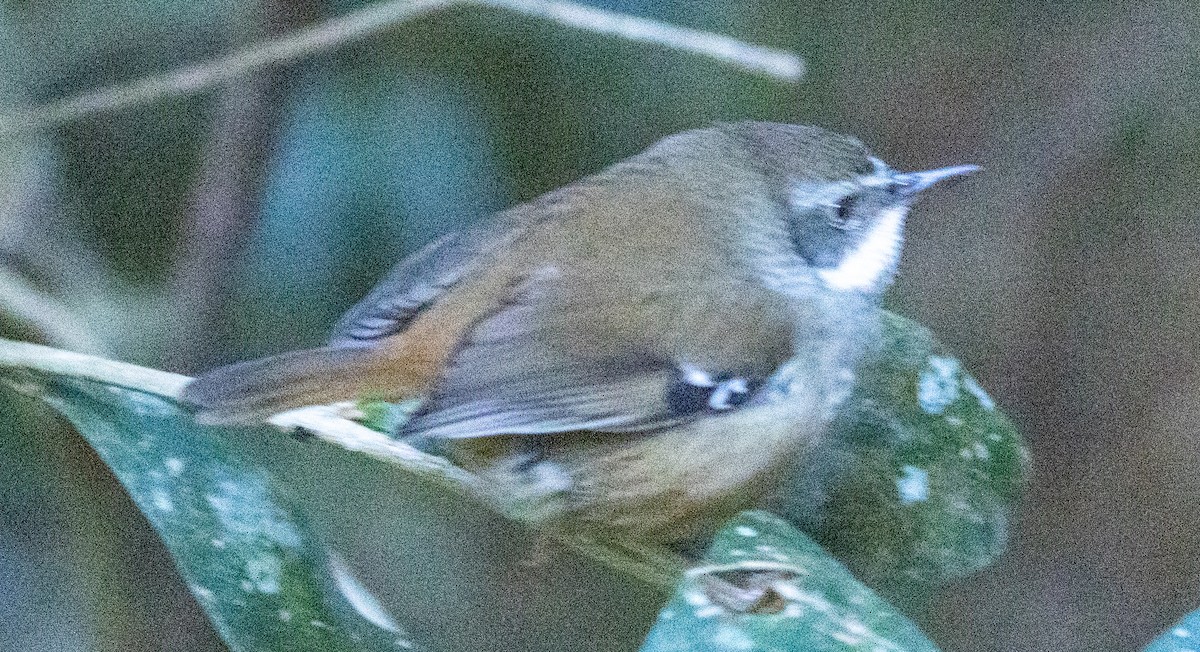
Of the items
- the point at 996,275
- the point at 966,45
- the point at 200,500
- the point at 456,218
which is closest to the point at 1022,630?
the point at 996,275

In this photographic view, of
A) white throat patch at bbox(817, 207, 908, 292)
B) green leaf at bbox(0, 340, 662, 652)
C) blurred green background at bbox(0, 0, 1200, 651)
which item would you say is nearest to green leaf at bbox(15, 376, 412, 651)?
green leaf at bbox(0, 340, 662, 652)

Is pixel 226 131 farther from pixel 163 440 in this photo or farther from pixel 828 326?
pixel 828 326

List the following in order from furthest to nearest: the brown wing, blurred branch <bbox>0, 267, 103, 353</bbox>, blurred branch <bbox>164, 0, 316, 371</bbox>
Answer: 1. blurred branch <bbox>164, 0, 316, 371</bbox>
2. blurred branch <bbox>0, 267, 103, 353</bbox>
3. the brown wing

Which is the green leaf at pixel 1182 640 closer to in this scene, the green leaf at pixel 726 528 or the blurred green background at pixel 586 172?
the green leaf at pixel 726 528

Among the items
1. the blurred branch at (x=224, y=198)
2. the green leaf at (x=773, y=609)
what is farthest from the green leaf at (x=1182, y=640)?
the blurred branch at (x=224, y=198)

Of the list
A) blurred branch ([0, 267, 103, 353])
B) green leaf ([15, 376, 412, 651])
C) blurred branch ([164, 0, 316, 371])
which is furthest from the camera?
blurred branch ([164, 0, 316, 371])

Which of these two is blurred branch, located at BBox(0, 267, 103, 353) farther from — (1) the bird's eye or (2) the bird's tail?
(1) the bird's eye

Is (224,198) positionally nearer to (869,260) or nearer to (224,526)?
(224,526)

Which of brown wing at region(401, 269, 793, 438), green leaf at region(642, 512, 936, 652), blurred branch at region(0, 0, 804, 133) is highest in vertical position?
blurred branch at region(0, 0, 804, 133)

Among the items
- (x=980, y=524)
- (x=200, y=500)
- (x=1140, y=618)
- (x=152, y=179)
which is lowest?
(x=1140, y=618)
